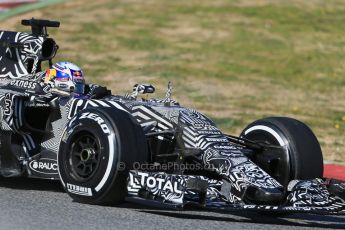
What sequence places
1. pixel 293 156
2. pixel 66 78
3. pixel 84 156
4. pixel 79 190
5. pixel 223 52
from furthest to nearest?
pixel 223 52 < pixel 66 78 < pixel 293 156 < pixel 84 156 < pixel 79 190

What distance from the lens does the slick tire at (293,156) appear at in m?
8.54

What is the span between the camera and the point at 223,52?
71.5ft

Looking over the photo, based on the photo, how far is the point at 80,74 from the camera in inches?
375

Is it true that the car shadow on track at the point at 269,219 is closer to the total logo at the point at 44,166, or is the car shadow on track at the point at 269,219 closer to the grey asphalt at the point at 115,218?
the grey asphalt at the point at 115,218

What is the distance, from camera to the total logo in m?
8.62

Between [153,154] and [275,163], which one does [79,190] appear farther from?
[275,163]

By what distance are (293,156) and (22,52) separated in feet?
11.1

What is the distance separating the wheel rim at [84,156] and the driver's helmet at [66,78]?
132 cm

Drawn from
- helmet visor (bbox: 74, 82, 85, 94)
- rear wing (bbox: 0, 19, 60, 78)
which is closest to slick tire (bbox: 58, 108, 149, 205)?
helmet visor (bbox: 74, 82, 85, 94)

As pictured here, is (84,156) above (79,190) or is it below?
above

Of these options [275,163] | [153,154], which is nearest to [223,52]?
[275,163]

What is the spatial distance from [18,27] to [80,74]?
13115 millimetres

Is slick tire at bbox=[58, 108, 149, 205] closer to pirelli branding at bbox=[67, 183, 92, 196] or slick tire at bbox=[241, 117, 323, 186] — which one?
pirelli branding at bbox=[67, 183, 92, 196]

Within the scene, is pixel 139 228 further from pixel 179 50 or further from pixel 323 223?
pixel 179 50
